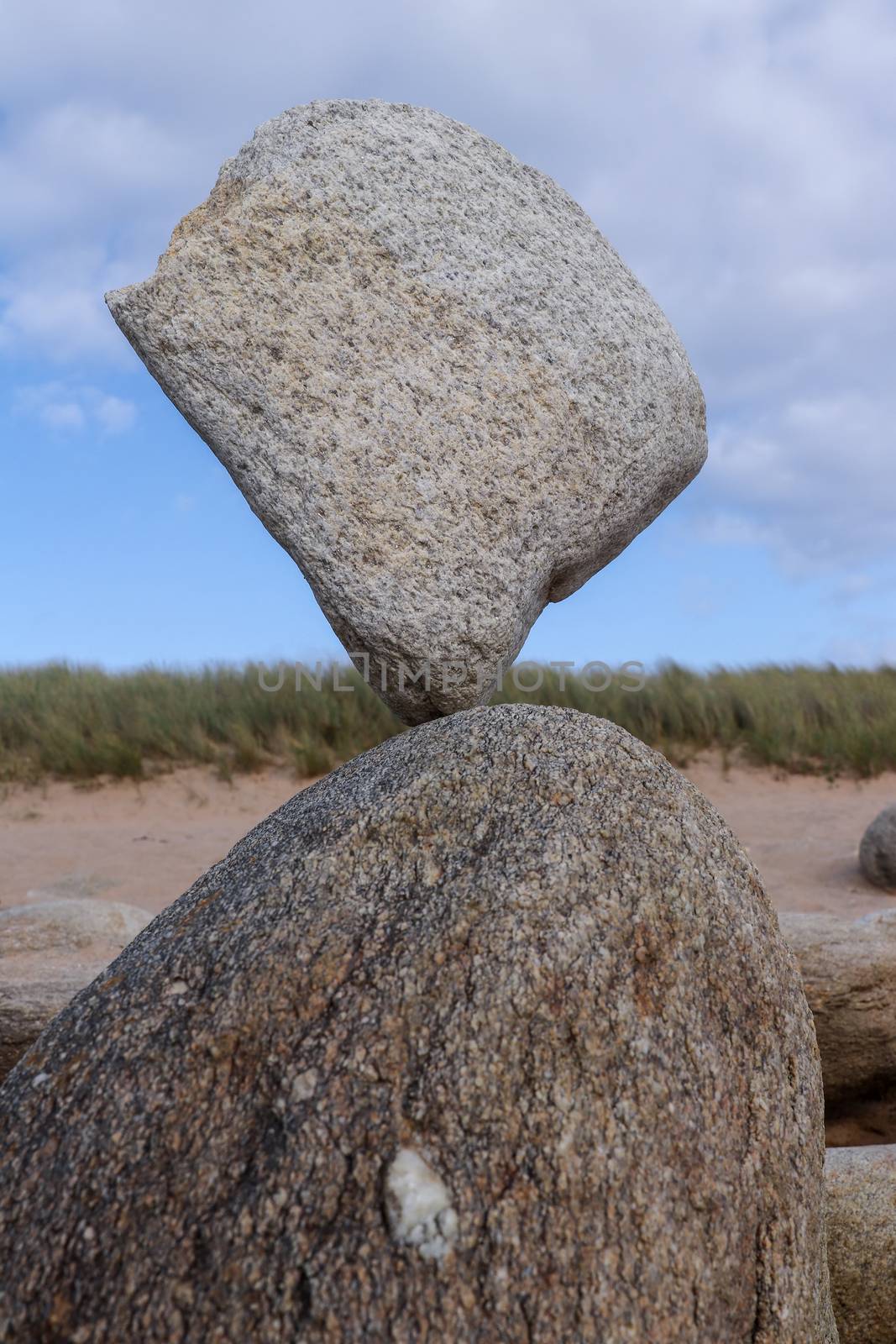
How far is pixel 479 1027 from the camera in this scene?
2105mm

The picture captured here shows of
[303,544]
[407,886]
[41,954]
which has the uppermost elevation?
[303,544]

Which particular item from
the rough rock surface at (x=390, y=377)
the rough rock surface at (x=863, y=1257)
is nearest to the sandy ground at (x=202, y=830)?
the rough rock surface at (x=863, y=1257)

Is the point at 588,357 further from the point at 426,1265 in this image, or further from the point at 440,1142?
the point at 426,1265

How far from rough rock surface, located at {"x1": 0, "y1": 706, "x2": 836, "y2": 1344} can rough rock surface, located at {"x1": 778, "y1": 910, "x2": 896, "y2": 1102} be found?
64.3 inches

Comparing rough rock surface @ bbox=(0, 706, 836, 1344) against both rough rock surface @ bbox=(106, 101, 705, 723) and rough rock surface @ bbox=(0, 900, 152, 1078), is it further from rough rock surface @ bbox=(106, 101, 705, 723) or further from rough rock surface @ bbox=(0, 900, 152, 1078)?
rough rock surface @ bbox=(0, 900, 152, 1078)

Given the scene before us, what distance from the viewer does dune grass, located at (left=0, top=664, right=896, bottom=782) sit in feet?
32.4

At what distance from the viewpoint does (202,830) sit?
343 inches

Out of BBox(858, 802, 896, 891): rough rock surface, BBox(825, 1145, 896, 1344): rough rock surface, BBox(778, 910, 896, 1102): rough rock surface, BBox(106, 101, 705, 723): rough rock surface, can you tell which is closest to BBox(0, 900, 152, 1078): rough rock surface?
BBox(106, 101, 705, 723): rough rock surface

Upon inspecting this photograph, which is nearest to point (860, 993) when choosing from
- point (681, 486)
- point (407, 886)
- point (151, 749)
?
point (681, 486)

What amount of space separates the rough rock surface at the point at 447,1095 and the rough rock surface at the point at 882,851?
5.12 m

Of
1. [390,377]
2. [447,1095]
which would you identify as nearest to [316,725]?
[390,377]

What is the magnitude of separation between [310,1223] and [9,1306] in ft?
1.85

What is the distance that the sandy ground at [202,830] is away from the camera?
7.39m

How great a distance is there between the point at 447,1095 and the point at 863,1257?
1719mm
